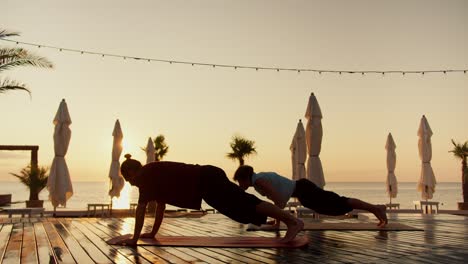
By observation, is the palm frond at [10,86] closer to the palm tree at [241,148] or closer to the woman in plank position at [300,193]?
the woman in plank position at [300,193]

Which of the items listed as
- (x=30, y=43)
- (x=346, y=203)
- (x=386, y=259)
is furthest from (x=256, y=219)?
(x=30, y=43)

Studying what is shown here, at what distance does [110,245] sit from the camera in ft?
18.9

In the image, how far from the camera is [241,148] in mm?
28781

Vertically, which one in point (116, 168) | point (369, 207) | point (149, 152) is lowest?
point (369, 207)

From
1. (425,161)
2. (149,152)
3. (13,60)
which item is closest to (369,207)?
(13,60)

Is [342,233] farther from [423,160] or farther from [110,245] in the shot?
[423,160]

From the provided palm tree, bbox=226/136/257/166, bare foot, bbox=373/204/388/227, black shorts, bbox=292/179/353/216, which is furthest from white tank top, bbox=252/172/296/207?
palm tree, bbox=226/136/257/166

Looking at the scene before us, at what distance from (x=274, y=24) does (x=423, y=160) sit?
268 inches

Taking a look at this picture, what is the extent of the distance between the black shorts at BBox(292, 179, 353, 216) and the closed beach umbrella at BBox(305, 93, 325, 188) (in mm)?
4964

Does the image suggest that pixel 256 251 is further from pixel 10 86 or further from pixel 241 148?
pixel 241 148

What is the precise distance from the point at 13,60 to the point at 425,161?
1199 cm

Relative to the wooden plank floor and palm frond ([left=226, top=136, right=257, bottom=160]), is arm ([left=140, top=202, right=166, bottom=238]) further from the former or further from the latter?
palm frond ([left=226, top=136, right=257, bottom=160])

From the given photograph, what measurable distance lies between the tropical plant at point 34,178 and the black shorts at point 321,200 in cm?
1625

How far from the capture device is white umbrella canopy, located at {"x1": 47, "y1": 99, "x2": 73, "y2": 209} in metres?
12.5
